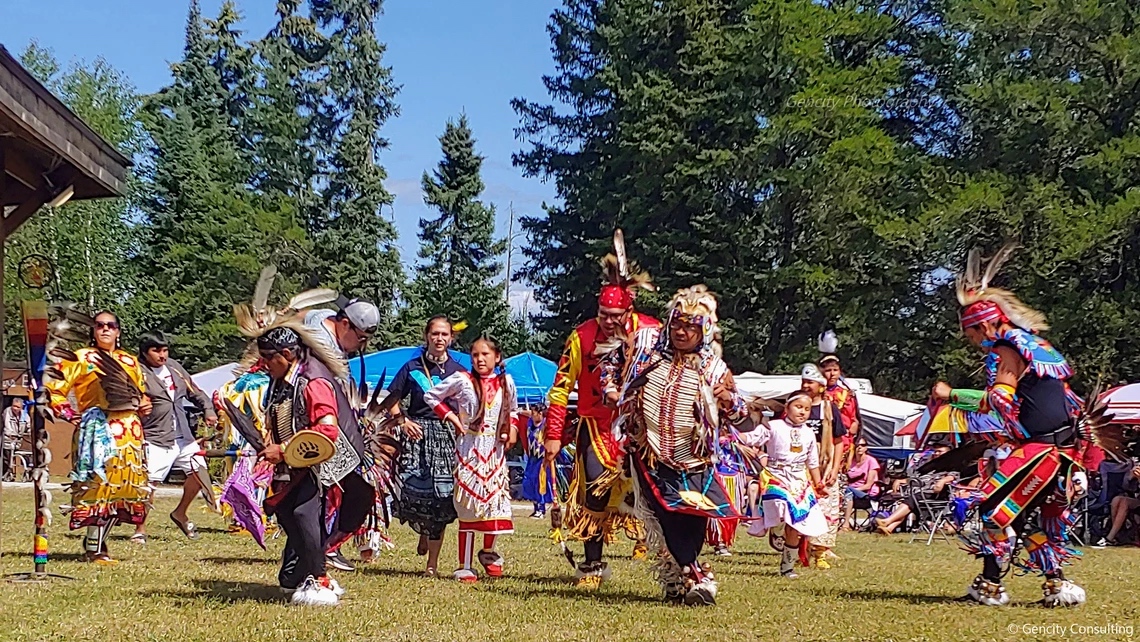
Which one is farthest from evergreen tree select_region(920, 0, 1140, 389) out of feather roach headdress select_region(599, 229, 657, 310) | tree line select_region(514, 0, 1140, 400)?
feather roach headdress select_region(599, 229, 657, 310)

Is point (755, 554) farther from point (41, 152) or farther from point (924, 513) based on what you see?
point (41, 152)

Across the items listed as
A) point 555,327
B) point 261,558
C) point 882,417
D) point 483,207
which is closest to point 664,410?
point 261,558

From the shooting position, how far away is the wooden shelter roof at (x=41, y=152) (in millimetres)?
6250

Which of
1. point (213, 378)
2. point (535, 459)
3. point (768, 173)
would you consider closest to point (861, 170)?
point (768, 173)

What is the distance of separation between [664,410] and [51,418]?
417 centimetres

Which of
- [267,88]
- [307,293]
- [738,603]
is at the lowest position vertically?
[738,603]

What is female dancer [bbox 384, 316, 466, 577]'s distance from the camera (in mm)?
8234

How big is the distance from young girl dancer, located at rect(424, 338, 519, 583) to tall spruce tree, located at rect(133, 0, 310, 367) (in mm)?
25188

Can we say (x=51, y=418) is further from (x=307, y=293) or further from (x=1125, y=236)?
(x=1125, y=236)

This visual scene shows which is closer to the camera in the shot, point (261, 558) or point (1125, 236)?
point (261, 558)

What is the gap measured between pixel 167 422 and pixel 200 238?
25.1 meters

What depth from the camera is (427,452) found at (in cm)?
835

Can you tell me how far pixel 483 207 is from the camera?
46.9 metres

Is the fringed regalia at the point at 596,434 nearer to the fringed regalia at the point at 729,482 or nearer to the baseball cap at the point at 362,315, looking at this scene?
the fringed regalia at the point at 729,482
